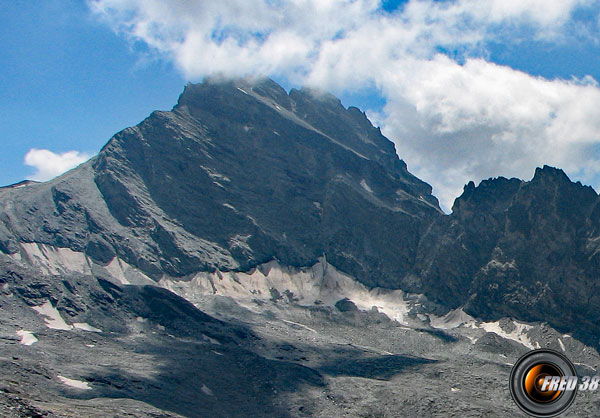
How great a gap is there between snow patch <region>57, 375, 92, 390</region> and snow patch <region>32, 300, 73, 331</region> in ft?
173

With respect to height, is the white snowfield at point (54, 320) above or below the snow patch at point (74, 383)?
above

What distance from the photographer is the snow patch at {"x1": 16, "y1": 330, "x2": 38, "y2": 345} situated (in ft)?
478

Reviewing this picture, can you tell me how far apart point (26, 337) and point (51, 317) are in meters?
23.9

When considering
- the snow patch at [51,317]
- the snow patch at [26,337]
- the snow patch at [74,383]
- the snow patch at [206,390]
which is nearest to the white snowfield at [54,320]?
the snow patch at [51,317]

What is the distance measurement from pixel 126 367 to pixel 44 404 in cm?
5299

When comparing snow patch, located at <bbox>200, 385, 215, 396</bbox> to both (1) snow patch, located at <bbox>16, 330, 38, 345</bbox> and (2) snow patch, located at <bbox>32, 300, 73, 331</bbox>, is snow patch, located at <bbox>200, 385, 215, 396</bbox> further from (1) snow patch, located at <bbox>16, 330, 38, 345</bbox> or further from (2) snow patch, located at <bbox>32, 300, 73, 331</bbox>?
(2) snow patch, located at <bbox>32, 300, 73, 331</bbox>

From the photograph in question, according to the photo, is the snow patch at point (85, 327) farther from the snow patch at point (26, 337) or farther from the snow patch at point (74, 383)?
the snow patch at point (74, 383)

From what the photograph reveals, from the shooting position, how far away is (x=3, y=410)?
75.2 meters

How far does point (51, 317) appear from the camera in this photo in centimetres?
17300

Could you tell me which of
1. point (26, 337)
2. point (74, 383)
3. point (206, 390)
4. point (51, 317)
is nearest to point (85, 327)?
point (51, 317)

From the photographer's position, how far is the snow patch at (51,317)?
169 m

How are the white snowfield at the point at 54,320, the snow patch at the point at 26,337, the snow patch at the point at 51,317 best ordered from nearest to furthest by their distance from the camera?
the snow patch at the point at 26,337
the snow patch at the point at 51,317
the white snowfield at the point at 54,320

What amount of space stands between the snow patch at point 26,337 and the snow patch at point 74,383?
32096 mm

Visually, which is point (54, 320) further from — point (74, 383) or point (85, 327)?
point (74, 383)
